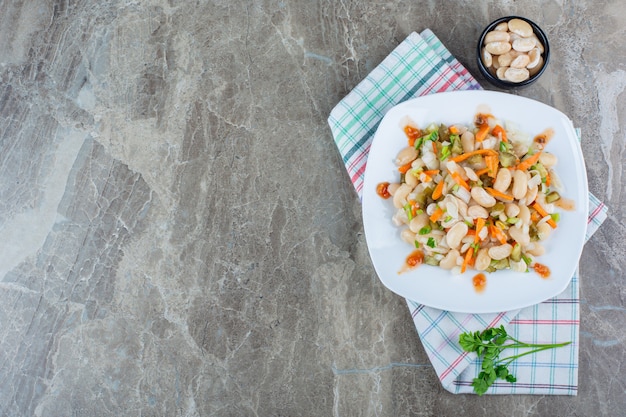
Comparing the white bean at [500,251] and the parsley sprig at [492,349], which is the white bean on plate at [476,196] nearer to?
the white bean at [500,251]

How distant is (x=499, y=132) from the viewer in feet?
4.40

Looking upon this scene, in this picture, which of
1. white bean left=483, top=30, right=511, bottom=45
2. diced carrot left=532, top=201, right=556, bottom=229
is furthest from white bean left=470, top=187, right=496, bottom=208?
white bean left=483, top=30, right=511, bottom=45

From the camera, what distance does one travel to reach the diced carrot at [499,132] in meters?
1.34

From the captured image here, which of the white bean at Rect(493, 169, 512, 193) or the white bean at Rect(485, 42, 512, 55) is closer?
the white bean at Rect(493, 169, 512, 193)

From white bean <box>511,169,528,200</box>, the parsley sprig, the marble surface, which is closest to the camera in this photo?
white bean <box>511,169,528,200</box>

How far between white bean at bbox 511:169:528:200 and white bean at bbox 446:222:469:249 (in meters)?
0.13

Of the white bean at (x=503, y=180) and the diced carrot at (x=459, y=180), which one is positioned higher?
the white bean at (x=503, y=180)

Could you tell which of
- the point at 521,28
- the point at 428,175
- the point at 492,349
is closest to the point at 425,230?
the point at 428,175

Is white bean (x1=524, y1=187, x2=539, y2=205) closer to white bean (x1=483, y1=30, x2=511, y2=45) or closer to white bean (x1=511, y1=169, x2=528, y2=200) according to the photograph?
white bean (x1=511, y1=169, x2=528, y2=200)

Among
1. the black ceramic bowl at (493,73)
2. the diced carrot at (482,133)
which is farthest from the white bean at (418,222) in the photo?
the black ceramic bowl at (493,73)

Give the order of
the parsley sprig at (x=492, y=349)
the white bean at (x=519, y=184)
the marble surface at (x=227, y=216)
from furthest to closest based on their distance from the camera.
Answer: the marble surface at (x=227, y=216)
the parsley sprig at (x=492, y=349)
the white bean at (x=519, y=184)

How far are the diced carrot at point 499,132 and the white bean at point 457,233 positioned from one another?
0.22m

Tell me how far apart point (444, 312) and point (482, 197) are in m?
0.34

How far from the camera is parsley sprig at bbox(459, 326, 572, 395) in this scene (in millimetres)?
1406
